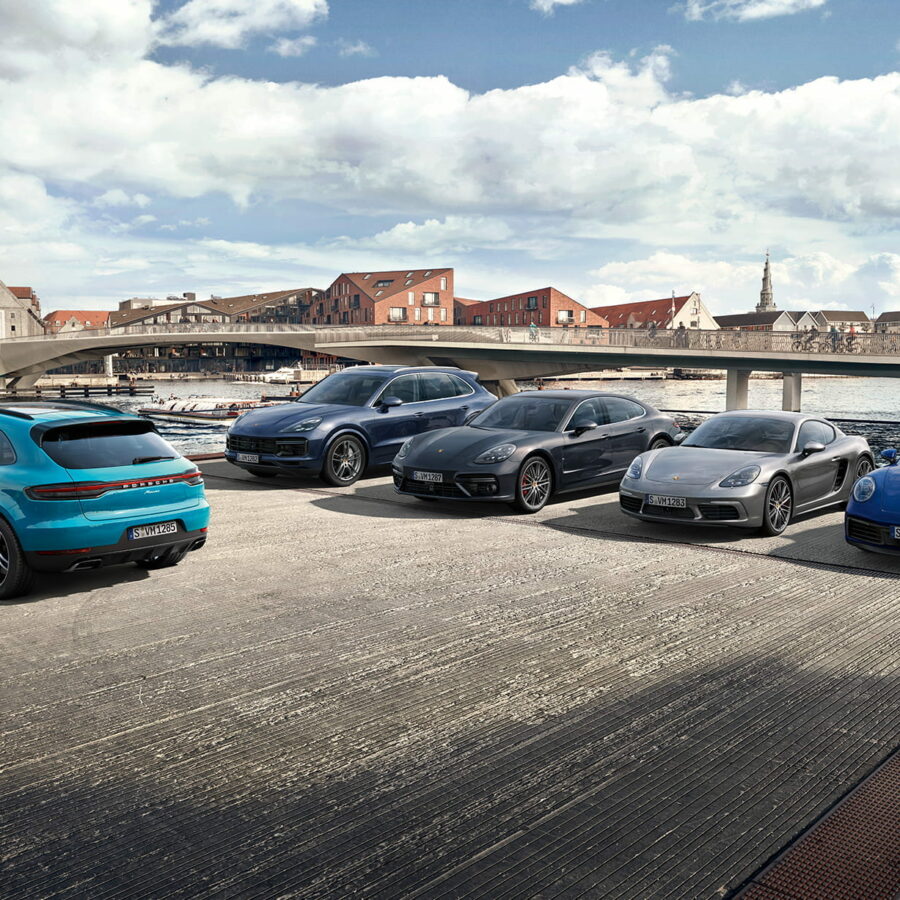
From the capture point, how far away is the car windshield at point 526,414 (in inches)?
445

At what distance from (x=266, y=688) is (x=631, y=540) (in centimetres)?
506

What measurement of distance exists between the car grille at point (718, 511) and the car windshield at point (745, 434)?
1.22 metres

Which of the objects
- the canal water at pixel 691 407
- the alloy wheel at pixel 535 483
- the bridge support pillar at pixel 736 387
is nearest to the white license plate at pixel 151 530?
the alloy wheel at pixel 535 483

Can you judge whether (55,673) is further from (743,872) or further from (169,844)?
(743,872)

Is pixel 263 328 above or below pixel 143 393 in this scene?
above

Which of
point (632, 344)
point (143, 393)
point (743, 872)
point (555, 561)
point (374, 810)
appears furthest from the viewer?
point (143, 393)

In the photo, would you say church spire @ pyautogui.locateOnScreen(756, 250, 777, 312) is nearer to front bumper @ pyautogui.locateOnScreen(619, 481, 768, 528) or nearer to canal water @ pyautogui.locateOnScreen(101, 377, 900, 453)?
canal water @ pyautogui.locateOnScreen(101, 377, 900, 453)

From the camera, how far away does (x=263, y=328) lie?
6656 centimetres

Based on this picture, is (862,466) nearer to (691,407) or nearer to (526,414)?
(526,414)

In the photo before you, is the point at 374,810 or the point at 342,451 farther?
the point at 342,451

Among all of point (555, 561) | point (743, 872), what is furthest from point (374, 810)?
point (555, 561)

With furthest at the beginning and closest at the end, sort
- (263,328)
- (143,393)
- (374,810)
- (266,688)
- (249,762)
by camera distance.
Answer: (143,393), (263,328), (266,688), (249,762), (374,810)

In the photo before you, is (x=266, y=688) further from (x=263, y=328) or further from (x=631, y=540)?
(x=263, y=328)

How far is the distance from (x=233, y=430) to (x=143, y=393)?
301 ft
